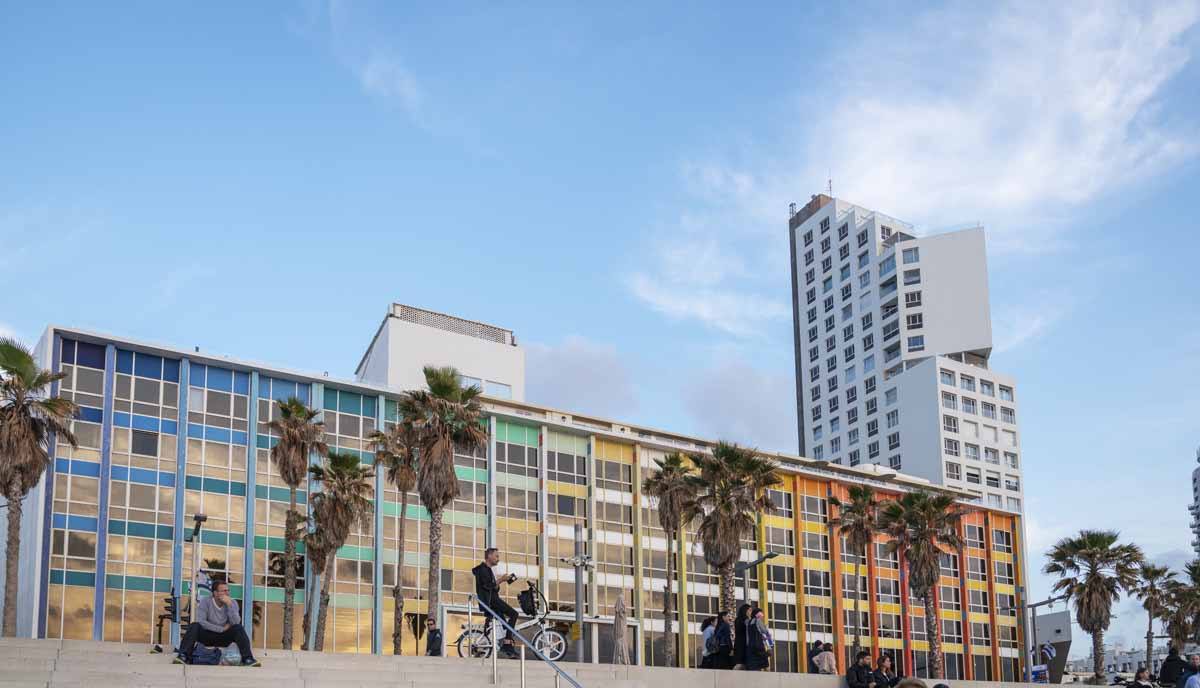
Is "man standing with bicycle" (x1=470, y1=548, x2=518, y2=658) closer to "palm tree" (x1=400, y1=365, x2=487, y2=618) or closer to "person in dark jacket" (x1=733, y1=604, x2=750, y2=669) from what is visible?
"person in dark jacket" (x1=733, y1=604, x2=750, y2=669)

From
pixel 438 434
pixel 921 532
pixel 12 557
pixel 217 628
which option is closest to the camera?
pixel 217 628

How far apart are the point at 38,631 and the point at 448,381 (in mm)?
17417

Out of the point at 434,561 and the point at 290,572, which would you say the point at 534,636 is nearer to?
the point at 434,561

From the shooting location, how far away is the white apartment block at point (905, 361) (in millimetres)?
104500

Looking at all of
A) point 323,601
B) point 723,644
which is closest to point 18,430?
point 323,601

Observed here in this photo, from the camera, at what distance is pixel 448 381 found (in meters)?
47.0

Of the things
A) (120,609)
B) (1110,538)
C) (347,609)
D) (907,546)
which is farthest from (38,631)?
(1110,538)

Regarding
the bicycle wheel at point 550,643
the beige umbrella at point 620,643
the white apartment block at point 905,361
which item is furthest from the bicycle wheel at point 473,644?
the white apartment block at point 905,361

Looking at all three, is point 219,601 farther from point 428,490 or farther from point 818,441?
point 818,441

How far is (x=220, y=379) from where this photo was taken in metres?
56.5

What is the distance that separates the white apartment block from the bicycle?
7912cm

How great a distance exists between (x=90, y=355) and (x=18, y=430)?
49.1ft

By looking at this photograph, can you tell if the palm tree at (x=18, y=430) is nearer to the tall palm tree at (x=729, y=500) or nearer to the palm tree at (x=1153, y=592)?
the tall palm tree at (x=729, y=500)

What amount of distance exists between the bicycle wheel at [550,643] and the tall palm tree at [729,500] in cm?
2959
